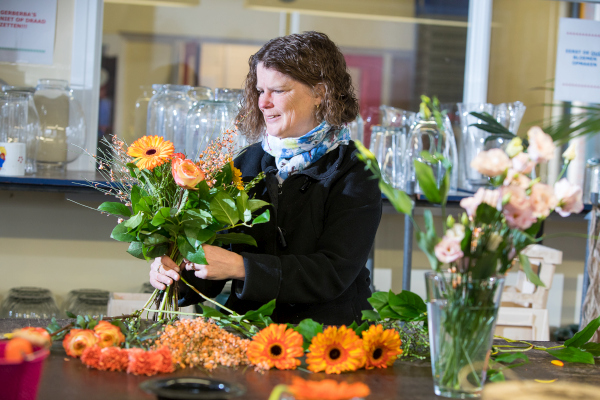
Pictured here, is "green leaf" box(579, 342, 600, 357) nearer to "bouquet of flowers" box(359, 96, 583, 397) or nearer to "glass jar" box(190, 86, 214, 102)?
"bouquet of flowers" box(359, 96, 583, 397)

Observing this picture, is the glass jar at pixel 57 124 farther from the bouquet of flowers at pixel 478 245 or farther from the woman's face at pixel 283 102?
the bouquet of flowers at pixel 478 245

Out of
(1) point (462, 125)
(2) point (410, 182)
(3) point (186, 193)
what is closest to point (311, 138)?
(3) point (186, 193)

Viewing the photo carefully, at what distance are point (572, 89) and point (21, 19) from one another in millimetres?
2229

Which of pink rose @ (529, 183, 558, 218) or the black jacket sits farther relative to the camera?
the black jacket

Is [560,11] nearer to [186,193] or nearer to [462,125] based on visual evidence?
[462,125]

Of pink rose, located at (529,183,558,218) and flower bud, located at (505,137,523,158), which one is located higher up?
flower bud, located at (505,137,523,158)

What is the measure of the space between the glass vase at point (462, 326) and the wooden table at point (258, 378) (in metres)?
0.05

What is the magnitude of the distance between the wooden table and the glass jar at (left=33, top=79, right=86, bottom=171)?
150 cm

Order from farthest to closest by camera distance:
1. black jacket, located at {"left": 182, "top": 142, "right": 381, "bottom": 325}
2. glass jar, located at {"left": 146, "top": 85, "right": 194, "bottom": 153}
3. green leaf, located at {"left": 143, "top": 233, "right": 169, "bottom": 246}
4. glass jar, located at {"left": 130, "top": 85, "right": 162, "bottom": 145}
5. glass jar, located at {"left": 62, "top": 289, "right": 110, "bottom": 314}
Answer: glass jar, located at {"left": 130, "top": 85, "right": 162, "bottom": 145}, glass jar, located at {"left": 62, "top": 289, "right": 110, "bottom": 314}, glass jar, located at {"left": 146, "top": 85, "right": 194, "bottom": 153}, black jacket, located at {"left": 182, "top": 142, "right": 381, "bottom": 325}, green leaf, located at {"left": 143, "top": 233, "right": 169, "bottom": 246}

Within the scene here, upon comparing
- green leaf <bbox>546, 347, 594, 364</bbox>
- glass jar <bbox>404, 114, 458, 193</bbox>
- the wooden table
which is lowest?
the wooden table

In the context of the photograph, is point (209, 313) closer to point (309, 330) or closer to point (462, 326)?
point (309, 330)

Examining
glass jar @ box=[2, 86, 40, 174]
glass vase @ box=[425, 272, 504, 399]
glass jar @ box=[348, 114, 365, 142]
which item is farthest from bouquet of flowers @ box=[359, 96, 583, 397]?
glass jar @ box=[2, 86, 40, 174]

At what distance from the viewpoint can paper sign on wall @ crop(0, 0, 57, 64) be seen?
2.49 meters

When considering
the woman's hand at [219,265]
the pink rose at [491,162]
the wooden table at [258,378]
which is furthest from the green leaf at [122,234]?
the pink rose at [491,162]
